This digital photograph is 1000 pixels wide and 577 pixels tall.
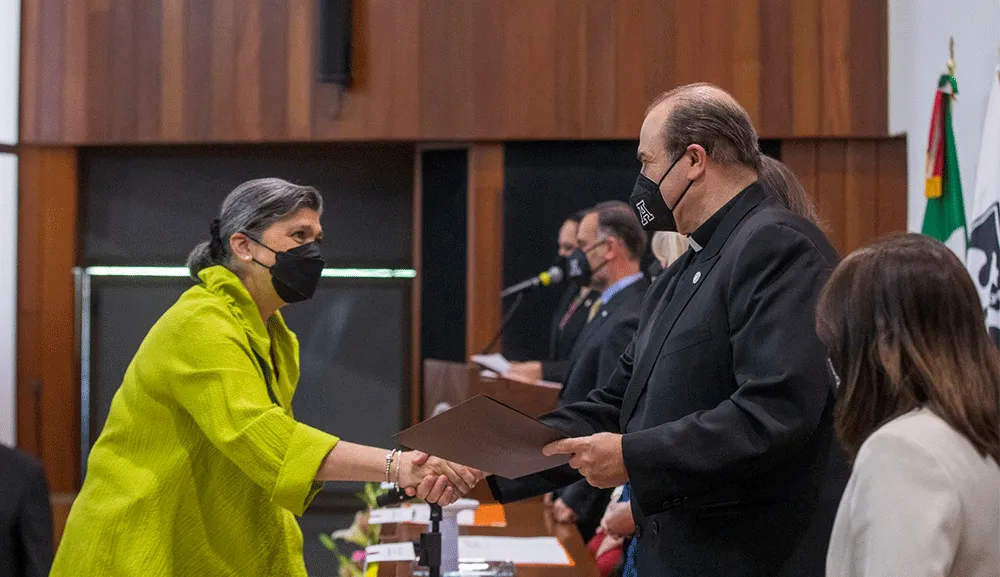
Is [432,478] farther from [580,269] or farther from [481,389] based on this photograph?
[580,269]

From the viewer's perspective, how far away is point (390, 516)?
3400 millimetres

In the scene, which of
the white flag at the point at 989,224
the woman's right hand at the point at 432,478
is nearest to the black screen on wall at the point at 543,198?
the white flag at the point at 989,224

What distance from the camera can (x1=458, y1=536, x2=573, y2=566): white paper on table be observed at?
9.06ft

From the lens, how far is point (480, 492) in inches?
148

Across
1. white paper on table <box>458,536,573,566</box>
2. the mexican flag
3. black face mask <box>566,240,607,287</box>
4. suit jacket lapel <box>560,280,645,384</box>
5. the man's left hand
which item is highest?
the mexican flag

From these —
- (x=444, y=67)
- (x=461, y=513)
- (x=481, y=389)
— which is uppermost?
(x=444, y=67)

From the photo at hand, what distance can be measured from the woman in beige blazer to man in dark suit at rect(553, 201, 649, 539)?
1.44 m

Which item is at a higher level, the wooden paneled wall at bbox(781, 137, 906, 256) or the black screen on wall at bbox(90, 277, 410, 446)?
the wooden paneled wall at bbox(781, 137, 906, 256)

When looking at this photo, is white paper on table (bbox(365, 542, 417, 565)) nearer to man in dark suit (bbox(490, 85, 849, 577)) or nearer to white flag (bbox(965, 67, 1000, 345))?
man in dark suit (bbox(490, 85, 849, 577))

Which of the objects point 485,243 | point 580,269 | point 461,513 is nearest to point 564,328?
point 580,269

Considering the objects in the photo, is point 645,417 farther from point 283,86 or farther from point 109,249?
point 109,249

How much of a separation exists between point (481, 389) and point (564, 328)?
877 mm

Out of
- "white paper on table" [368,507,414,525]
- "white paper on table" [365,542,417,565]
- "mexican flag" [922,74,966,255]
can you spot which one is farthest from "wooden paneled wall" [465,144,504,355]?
"white paper on table" [365,542,417,565]

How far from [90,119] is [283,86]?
1.08 metres
